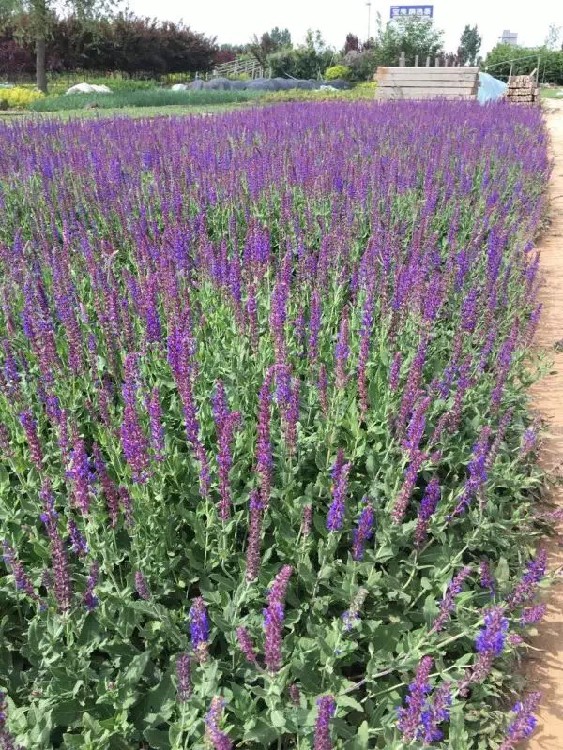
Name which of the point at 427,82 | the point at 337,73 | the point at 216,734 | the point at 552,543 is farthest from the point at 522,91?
the point at 337,73

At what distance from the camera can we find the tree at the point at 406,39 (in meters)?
45.5

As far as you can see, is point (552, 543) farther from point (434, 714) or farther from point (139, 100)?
point (139, 100)

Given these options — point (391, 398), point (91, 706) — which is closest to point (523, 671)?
point (391, 398)

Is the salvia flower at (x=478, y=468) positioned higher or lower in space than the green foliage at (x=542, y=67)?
lower

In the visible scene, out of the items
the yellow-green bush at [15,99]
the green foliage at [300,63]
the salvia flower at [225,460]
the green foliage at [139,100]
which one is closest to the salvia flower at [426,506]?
the salvia flower at [225,460]

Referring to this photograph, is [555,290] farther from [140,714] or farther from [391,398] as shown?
[140,714]

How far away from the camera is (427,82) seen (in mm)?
20797

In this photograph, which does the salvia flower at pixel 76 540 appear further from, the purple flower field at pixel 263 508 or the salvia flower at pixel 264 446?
the salvia flower at pixel 264 446

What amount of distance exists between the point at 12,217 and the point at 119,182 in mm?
1271

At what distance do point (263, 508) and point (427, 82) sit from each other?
72.9 ft

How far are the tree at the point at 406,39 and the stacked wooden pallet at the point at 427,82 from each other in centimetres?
2735

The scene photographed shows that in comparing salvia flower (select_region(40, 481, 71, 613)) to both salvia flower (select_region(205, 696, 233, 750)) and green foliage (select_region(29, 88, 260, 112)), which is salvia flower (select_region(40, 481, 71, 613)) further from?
green foliage (select_region(29, 88, 260, 112))

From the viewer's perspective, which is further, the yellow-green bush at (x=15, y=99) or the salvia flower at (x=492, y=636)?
the yellow-green bush at (x=15, y=99)

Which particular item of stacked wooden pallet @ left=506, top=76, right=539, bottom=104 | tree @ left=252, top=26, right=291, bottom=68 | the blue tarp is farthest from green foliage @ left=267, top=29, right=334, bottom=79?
stacked wooden pallet @ left=506, top=76, right=539, bottom=104
